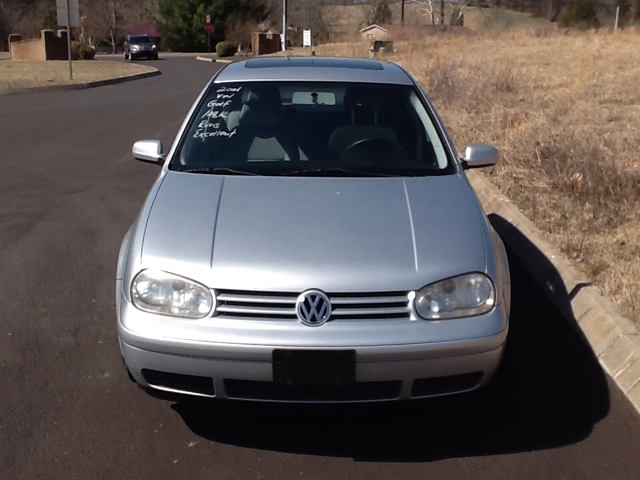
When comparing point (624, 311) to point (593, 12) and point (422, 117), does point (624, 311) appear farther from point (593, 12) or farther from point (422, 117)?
point (593, 12)

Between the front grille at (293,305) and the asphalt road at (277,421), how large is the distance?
389 mm

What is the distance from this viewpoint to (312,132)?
467 cm

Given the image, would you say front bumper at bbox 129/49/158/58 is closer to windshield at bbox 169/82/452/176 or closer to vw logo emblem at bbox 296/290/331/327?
windshield at bbox 169/82/452/176

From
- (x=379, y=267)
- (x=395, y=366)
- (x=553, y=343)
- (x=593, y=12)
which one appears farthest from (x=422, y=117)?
(x=593, y=12)

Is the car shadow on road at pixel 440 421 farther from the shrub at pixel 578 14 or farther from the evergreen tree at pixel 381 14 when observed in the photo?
the evergreen tree at pixel 381 14

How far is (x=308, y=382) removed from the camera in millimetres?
3170

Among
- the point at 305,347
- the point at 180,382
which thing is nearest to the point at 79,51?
the point at 180,382

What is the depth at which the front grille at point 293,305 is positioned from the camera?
3.22 metres

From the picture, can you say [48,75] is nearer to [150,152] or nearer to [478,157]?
[150,152]

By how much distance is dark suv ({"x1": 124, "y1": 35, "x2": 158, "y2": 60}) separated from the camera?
50094 mm

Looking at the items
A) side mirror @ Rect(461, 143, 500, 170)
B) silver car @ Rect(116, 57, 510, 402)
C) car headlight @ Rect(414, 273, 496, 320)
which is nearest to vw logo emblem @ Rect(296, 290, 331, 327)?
silver car @ Rect(116, 57, 510, 402)

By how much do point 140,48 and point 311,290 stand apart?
4963 centimetres

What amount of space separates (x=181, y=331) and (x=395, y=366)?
859 millimetres

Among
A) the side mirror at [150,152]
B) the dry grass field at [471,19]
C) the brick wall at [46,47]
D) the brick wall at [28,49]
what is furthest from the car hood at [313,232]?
the dry grass field at [471,19]
